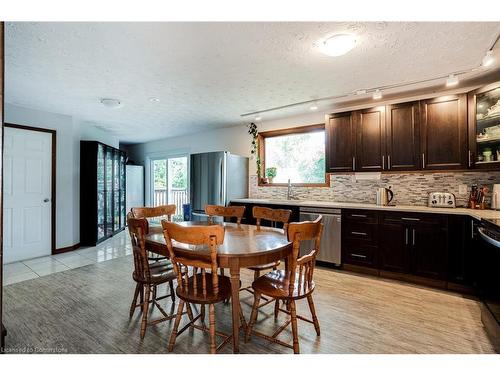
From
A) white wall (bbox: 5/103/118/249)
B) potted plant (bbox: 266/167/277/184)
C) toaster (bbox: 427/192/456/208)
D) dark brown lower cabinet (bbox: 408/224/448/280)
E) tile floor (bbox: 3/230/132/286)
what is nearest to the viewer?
dark brown lower cabinet (bbox: 408/224/448/280)

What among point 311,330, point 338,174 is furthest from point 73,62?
point 338,174

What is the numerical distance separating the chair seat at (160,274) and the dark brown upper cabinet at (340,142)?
2766 millimetres

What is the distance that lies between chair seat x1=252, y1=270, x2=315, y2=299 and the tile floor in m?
3.21

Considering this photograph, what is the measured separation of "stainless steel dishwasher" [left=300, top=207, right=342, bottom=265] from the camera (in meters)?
3.63

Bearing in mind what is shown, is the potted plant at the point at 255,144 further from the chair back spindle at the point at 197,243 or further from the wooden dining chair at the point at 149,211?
the chair back spindle at the point at 197,243

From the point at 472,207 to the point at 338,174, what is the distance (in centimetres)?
170

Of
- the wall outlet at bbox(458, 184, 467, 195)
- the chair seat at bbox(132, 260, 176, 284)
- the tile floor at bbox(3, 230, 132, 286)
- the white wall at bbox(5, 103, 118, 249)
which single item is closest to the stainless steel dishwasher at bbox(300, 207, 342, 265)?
the wall outlet at bbox(458, 184, 467, 195)

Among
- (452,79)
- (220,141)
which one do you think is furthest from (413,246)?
(220,141)

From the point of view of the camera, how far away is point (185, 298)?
1.75 metres

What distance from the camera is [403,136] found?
11.2ft

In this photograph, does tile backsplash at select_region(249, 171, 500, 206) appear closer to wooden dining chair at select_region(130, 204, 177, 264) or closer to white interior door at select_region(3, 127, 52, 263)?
wooden dining chair at select_region(130, 204, 177, 264)

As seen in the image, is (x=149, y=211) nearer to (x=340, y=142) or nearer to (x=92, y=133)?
(x=340, y=142)

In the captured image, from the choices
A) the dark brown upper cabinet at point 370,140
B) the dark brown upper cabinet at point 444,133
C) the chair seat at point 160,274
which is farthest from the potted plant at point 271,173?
the chair seat at point 160,274

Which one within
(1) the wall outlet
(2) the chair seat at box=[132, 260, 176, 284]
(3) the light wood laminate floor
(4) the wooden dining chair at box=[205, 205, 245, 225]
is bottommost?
(3) the light wood laminate floor
